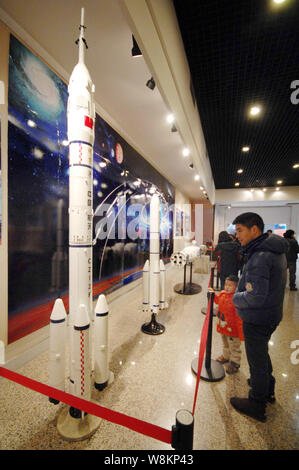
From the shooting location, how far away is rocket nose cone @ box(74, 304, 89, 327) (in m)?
1.71

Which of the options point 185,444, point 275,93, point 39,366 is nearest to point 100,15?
point 275,93

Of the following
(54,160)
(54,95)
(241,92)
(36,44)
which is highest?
(241,92)

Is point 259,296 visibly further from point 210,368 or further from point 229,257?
point 229,257

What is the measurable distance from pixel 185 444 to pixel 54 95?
378cm

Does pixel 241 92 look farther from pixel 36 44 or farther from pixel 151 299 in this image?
pixel 151 299

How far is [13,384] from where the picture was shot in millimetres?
2168

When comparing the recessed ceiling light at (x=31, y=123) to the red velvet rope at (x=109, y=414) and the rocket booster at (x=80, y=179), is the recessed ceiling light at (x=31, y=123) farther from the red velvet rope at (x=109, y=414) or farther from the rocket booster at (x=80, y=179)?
the red velvet rope at (x=109, y=414)

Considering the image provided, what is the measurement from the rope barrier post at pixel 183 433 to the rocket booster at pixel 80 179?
1142 mm

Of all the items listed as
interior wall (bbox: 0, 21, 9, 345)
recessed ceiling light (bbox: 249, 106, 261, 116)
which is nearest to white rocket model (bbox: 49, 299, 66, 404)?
interior wall (bbox: 0, 21, 9, 345)

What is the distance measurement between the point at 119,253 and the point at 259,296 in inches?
138

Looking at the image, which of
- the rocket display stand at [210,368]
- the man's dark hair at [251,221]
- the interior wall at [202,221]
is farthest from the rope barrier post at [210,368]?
the interior wall at [202,221]

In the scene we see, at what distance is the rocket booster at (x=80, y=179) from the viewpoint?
1.72 m

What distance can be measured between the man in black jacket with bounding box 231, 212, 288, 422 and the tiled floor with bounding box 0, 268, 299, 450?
222mm

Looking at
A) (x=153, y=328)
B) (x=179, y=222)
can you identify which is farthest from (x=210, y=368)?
(x=179, y=222)
